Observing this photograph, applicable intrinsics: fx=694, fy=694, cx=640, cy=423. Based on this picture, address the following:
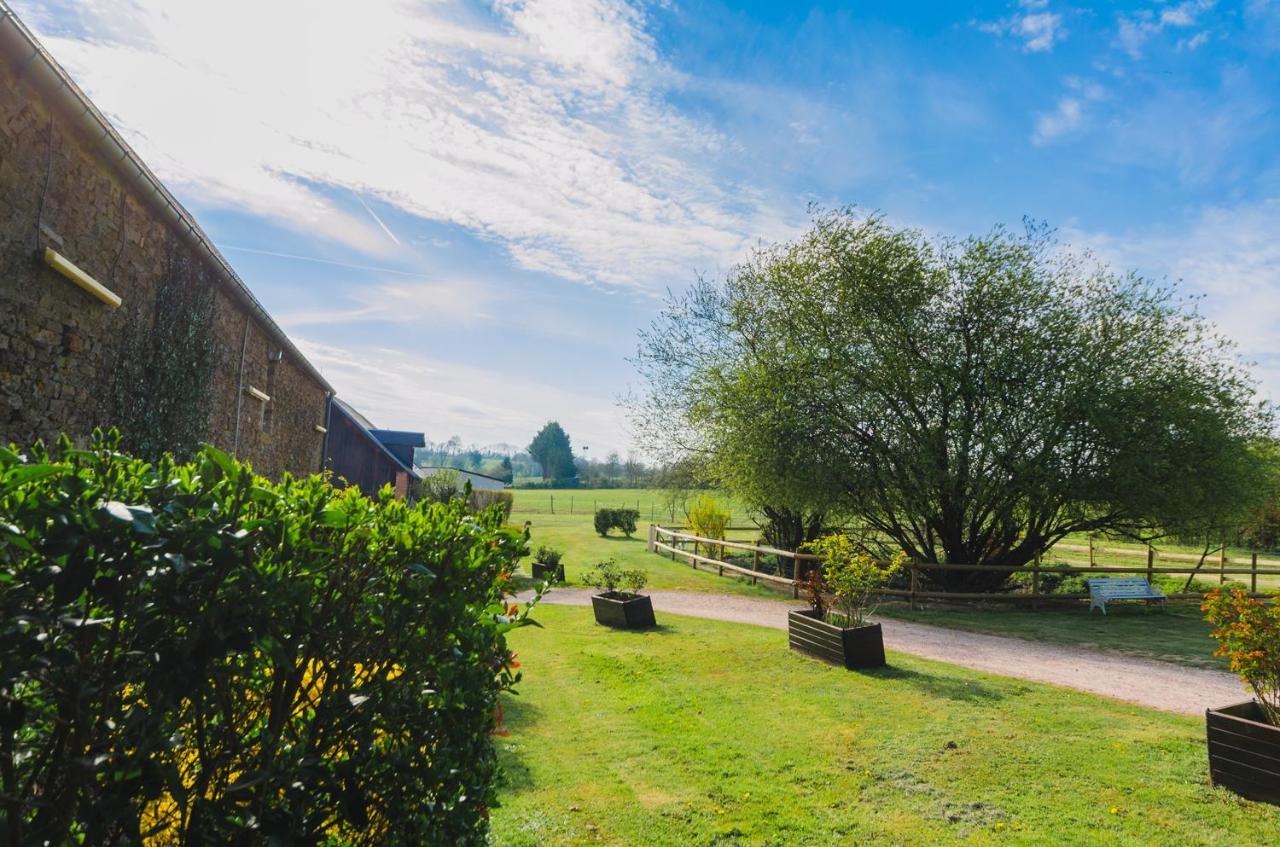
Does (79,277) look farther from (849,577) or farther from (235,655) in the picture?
(849,577)

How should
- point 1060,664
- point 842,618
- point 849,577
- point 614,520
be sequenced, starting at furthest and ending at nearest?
point 614,520 → point 1060,664 → point 842,618 → point 849,577

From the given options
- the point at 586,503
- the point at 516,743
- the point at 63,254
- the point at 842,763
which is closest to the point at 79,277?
the point at 63,254

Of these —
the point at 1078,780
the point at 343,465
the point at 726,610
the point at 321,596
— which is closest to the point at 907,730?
the point at 1078,780

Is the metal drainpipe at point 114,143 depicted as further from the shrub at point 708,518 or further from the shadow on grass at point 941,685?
the shrub at point 708,518

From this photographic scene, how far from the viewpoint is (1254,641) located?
4895 millimetres

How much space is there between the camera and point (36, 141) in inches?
206

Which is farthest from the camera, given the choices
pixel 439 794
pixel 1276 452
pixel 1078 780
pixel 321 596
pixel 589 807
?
pixel 1276 452

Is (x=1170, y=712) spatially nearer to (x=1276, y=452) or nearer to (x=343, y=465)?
(x=1276, y=452)

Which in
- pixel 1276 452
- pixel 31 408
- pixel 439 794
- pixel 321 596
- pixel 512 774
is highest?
pixel 1276 452

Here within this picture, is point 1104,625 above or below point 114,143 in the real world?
below

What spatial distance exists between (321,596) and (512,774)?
3.48 m

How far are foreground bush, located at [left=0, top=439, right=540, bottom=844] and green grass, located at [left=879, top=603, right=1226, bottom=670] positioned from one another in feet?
35.6

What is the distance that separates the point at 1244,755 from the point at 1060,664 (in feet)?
15.5

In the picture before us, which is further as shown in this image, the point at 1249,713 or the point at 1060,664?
the point at 1060,664
